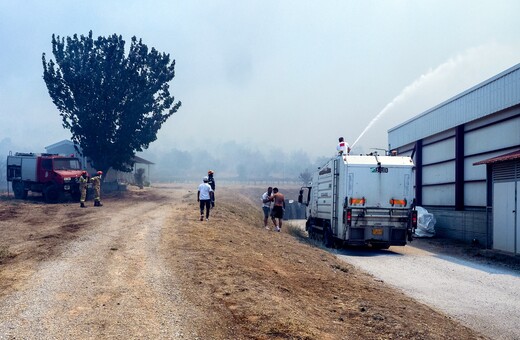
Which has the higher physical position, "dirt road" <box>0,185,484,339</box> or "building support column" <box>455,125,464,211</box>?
"building support column" <box>455,125,464,211</box>

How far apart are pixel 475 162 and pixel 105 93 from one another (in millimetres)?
24685

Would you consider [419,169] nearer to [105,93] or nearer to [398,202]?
[398,202]

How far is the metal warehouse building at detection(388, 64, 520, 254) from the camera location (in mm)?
15922

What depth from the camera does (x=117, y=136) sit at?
112 ft

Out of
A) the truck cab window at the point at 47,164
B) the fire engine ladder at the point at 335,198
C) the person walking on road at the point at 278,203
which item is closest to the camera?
the fire engine ladder at the point at 335,198

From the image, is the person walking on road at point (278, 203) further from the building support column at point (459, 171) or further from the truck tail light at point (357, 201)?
the building support column at point (459, 171)

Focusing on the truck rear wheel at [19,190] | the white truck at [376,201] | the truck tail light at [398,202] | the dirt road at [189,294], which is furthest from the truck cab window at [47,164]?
the truck tail light at [398,202]

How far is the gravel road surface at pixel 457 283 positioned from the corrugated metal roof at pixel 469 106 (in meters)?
7.09

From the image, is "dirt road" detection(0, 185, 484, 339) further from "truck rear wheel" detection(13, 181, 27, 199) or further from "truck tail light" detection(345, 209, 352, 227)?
"truck rear wheel" detection(13, 181, 27, 199)

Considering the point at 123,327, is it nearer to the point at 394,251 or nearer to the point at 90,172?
the point at 394,251

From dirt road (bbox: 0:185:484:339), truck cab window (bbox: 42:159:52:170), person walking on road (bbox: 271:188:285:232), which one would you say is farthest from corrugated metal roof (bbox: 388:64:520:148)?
truck cab window (bbox: 42:159:52:170)

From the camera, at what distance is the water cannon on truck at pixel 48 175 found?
26906 mm

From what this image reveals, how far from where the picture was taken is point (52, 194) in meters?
27.0

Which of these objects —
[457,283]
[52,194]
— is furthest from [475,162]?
[52,194]
